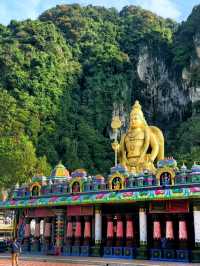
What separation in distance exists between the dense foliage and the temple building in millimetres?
18648

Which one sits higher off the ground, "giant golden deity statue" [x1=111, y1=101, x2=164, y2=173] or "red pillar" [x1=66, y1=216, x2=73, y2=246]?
"giant golden deity statue" [x1=111, y1=101, x2=164, y2=173]

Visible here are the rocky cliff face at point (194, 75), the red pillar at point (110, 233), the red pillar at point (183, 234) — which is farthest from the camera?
the rocky cliff face at point (194, 75)

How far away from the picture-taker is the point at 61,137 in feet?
188

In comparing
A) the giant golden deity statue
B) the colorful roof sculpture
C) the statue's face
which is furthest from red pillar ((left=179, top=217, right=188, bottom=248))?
the statue's face

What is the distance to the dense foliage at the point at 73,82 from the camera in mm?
53344

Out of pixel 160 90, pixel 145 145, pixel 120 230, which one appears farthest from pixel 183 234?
pixel 160 90

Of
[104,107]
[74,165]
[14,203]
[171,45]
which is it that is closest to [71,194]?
[14,203]

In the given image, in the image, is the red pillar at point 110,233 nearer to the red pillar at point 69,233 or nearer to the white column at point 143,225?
the white column at point 143,225

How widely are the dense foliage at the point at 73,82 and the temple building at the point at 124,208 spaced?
18648mm

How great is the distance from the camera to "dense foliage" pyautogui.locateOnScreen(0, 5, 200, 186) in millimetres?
53344

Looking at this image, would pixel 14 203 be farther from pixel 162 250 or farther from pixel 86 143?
pixel 86 143

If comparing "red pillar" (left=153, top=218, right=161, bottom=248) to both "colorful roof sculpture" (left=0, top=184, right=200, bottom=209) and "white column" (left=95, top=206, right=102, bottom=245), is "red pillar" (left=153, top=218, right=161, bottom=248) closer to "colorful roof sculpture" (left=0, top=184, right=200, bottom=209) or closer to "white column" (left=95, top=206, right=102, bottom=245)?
"colorful roof sculpture" (left=0, top=184, right=200, bottom=209)

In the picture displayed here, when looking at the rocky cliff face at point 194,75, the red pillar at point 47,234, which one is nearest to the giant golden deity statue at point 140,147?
the red pillar at point 47,234

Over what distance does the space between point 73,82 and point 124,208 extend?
4884 cm
